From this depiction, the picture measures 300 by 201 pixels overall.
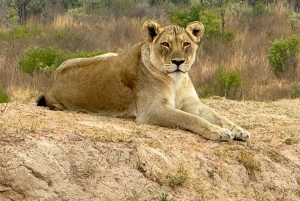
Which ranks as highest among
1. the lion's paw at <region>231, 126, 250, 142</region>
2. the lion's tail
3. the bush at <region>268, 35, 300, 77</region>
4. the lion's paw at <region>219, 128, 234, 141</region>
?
the lion's paw at <region>219, 128, 234, 141</region>

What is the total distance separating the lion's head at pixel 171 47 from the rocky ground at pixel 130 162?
0.69 meters

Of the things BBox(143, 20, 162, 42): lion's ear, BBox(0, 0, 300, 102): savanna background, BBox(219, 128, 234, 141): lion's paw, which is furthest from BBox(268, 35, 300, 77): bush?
BBox(219, 128, 234, 141): lion's paw

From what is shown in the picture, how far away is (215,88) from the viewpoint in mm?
13727

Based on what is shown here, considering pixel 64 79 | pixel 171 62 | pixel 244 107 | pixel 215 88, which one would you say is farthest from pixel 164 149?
pixel 215 88

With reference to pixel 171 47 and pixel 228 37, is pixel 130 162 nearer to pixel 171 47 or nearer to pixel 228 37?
pixel 171 47

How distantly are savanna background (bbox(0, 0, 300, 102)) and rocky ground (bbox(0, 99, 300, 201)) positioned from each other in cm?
405

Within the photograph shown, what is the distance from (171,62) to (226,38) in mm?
13137

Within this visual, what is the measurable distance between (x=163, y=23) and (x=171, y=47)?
16.7m

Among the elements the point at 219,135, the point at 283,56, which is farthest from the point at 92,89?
the point at 283,56

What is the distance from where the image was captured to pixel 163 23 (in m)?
23.7

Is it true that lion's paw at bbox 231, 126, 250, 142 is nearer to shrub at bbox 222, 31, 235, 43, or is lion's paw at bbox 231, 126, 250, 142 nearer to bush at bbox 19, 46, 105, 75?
bush at bbox 19, 46, 105, 75

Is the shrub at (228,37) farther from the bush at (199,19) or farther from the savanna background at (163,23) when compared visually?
the bush at (199,19)

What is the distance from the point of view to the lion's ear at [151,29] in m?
7.34

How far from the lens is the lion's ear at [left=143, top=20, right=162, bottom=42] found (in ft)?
24.1
